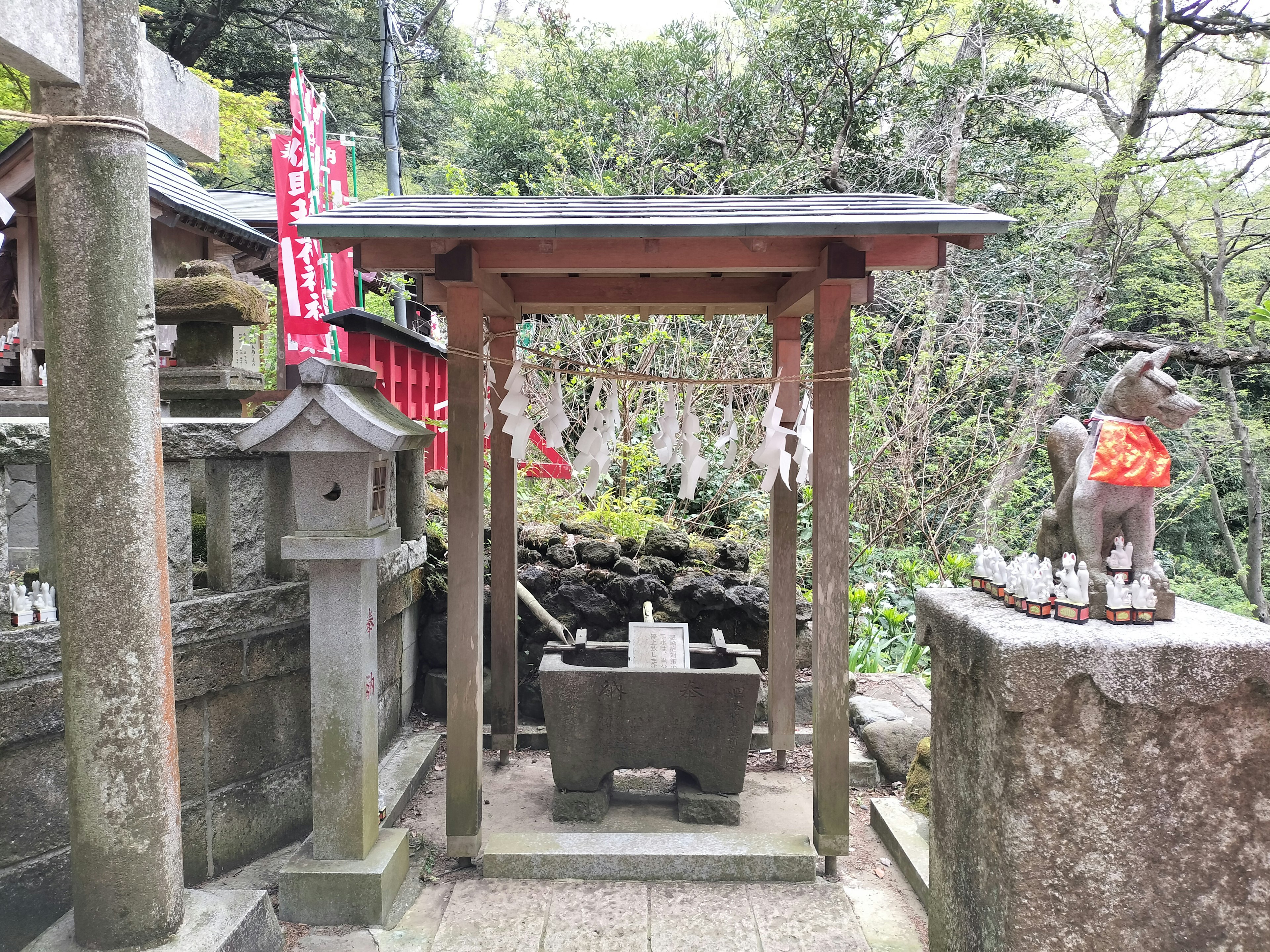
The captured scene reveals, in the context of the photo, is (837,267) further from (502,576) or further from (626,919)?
(626,919)

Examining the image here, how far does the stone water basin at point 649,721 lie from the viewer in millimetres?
4402

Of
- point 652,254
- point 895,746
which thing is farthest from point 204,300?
point 895,746

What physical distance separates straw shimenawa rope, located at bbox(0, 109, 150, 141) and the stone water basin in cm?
315

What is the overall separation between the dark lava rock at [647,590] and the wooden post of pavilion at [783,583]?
0.90 m

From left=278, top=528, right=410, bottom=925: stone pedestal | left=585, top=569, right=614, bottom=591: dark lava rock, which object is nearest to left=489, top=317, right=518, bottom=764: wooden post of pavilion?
left=585, top=569, right=614, bottom=591: dark lava rock

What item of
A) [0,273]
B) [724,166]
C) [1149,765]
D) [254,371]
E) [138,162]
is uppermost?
[724,166]

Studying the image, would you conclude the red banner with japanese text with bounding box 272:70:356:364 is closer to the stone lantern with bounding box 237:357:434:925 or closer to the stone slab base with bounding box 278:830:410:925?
the stone lantern with bounding box 237:357:434:925

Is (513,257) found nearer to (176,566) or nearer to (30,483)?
(176,566)

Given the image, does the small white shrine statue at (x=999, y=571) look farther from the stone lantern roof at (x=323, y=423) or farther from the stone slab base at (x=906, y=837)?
the stone lantern roof at (x=323, y=423)

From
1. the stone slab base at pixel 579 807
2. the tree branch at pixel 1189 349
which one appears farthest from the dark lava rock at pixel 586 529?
the tree branch at pixel 1189 349

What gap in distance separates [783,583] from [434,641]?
2725 mm

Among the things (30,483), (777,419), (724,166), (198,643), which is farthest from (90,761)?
(724,166)

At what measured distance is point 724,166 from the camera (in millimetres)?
12156

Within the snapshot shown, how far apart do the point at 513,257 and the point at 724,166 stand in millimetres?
9180
